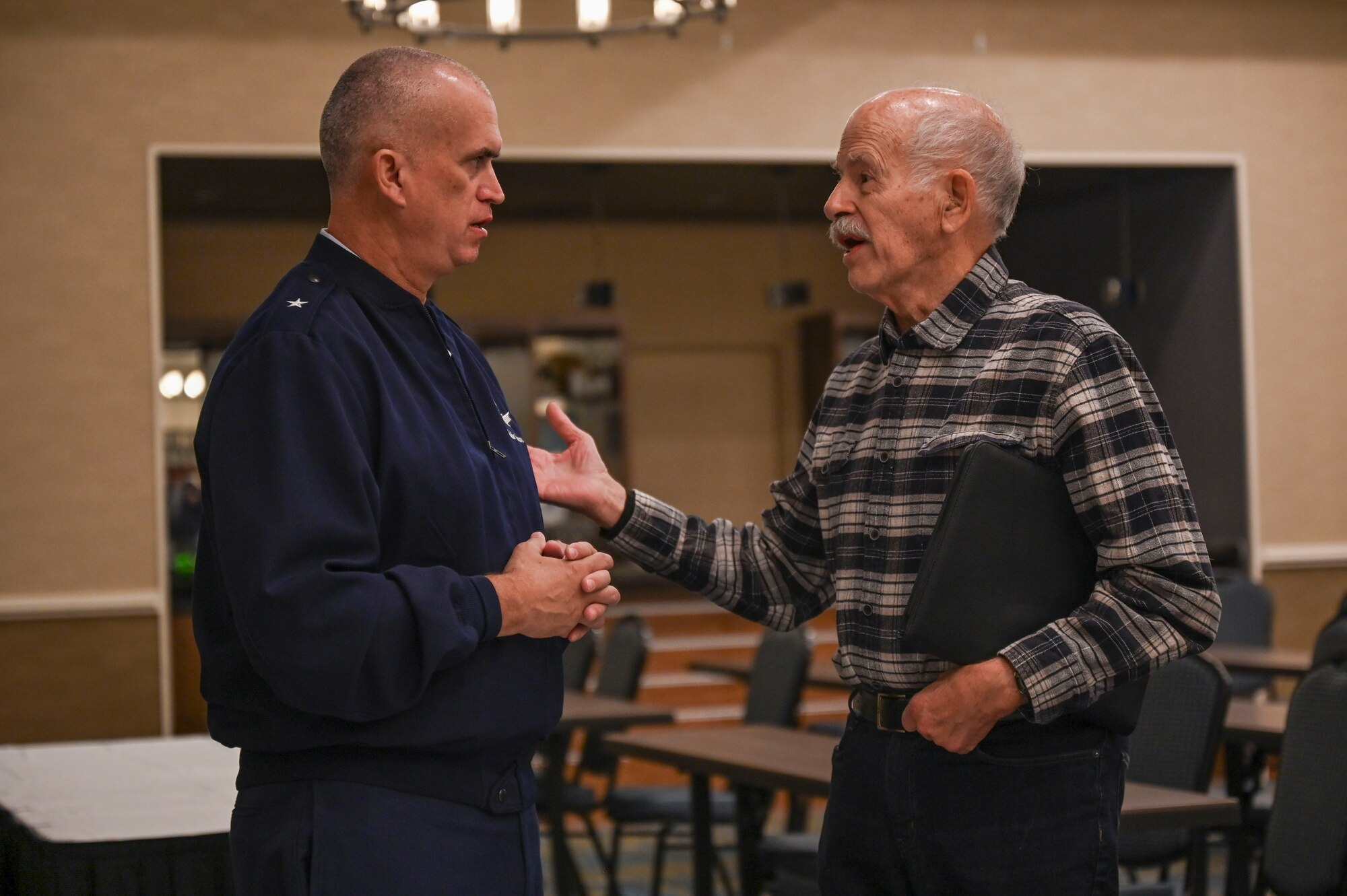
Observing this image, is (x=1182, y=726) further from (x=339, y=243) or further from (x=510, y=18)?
(x=510, y=18)

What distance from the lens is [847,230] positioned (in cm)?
203

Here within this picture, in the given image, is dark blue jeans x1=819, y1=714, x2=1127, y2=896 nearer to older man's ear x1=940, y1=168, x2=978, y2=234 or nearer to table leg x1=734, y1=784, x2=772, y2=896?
older man's ear x1=940, y1=168, x2=978, y2=234

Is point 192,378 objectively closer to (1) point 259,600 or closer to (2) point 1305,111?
(2) point 1305,111

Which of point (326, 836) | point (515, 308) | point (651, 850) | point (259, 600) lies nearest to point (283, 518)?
point (259, 600)

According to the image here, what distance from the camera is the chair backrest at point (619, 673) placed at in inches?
221

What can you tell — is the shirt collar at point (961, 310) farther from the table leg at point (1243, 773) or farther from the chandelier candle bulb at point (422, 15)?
the chandelier candle bulb at point (422, 15)

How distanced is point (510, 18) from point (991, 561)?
14.1 feet

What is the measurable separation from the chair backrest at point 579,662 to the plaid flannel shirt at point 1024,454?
3856 mm

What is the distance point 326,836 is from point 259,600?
0.28m

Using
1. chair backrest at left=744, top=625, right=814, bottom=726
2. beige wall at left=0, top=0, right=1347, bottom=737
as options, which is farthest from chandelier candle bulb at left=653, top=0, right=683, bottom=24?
chair backrest at left=744, top=625, right=814, bottom=726

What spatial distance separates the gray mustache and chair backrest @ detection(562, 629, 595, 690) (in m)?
4.07

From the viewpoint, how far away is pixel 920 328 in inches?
78.5

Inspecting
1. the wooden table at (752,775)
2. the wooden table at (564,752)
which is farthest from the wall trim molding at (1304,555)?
the wooden table at (752,775)

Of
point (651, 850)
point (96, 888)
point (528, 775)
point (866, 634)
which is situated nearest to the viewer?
point (528, 775)
